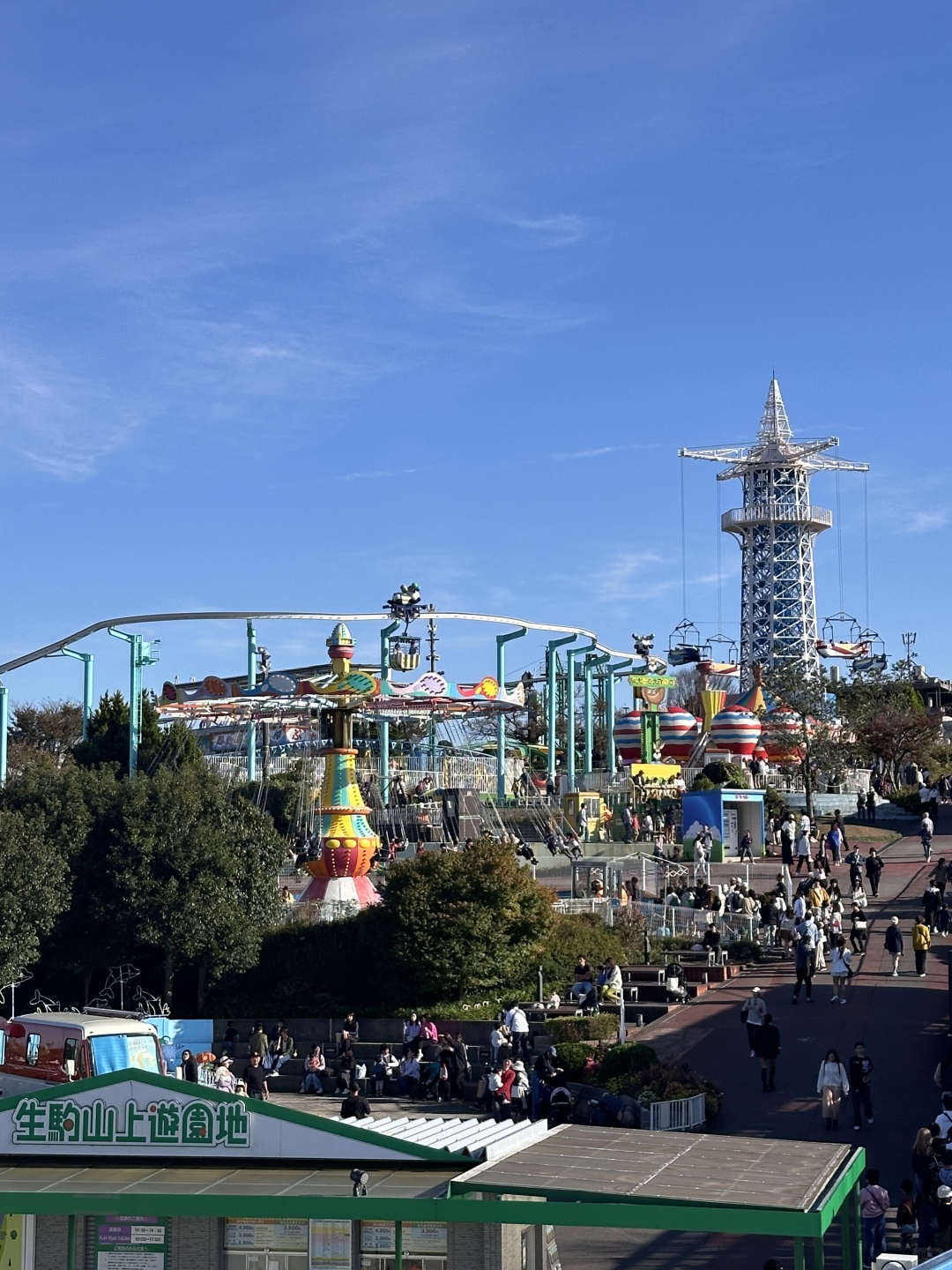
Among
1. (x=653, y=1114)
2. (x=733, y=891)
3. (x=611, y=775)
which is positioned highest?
(x=611, y=775)

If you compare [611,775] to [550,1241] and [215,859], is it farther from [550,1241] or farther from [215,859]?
[550,1241]

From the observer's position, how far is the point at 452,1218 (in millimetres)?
12023

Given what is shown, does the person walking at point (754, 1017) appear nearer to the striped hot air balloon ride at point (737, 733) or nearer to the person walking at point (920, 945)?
the person walking at point (920, 945)

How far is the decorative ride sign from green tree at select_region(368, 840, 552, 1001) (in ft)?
61.9

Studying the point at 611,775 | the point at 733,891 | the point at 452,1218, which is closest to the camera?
the point at 452,1218

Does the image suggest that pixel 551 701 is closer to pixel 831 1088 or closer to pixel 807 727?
pixel 807 727

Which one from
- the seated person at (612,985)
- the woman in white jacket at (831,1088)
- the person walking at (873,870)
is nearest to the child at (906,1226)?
the woman in white jacket at (831,1088)

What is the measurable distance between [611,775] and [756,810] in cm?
1366

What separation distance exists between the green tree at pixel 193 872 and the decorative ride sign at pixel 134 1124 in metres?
20.5

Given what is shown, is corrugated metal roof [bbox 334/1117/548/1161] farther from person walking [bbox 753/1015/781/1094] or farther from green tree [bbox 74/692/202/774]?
green tree [bbox 74/692/202/774]

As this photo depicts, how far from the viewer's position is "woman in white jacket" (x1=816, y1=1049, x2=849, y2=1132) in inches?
837

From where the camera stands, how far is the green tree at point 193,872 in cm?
3406

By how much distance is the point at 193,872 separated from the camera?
35000mm

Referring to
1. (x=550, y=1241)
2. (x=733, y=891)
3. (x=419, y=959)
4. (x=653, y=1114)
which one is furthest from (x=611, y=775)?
(x=550, y=1241)
